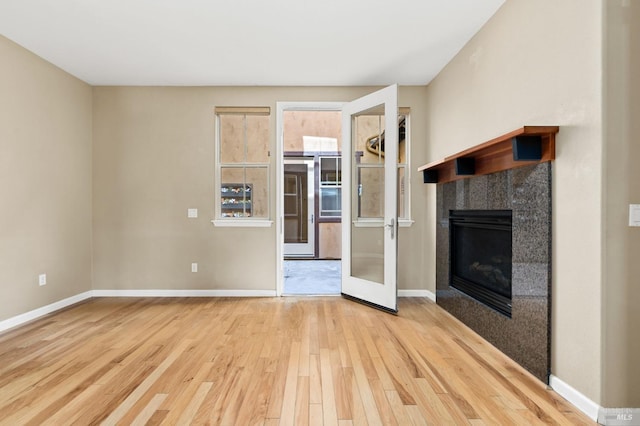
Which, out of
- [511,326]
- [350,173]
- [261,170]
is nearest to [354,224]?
[350,173]

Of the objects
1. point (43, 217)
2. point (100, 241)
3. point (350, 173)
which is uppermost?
point (350, 173)

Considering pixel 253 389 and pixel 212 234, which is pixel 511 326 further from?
pixel 212 234

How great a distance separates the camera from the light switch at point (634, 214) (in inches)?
69.8

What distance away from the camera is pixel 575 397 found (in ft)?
6.44

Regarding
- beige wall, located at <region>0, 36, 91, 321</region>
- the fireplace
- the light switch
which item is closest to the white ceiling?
beige wall, located at <region>0, 36, 91, 321</region>

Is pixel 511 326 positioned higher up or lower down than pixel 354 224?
lower down

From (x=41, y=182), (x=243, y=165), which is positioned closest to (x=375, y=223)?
(x=243, y=165)

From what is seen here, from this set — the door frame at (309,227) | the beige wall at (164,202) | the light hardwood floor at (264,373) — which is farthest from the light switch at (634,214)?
the door frame at (309,227)

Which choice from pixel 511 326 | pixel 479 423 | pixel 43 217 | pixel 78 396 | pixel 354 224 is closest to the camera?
pixel 479 423

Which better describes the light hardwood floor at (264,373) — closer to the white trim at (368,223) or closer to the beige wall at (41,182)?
the beige wall at (41,182)

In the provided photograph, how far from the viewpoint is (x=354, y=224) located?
4316 mm

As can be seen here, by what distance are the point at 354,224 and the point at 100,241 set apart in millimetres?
3183

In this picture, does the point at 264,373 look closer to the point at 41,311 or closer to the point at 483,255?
the point at 483,255

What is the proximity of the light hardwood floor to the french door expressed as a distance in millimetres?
489
